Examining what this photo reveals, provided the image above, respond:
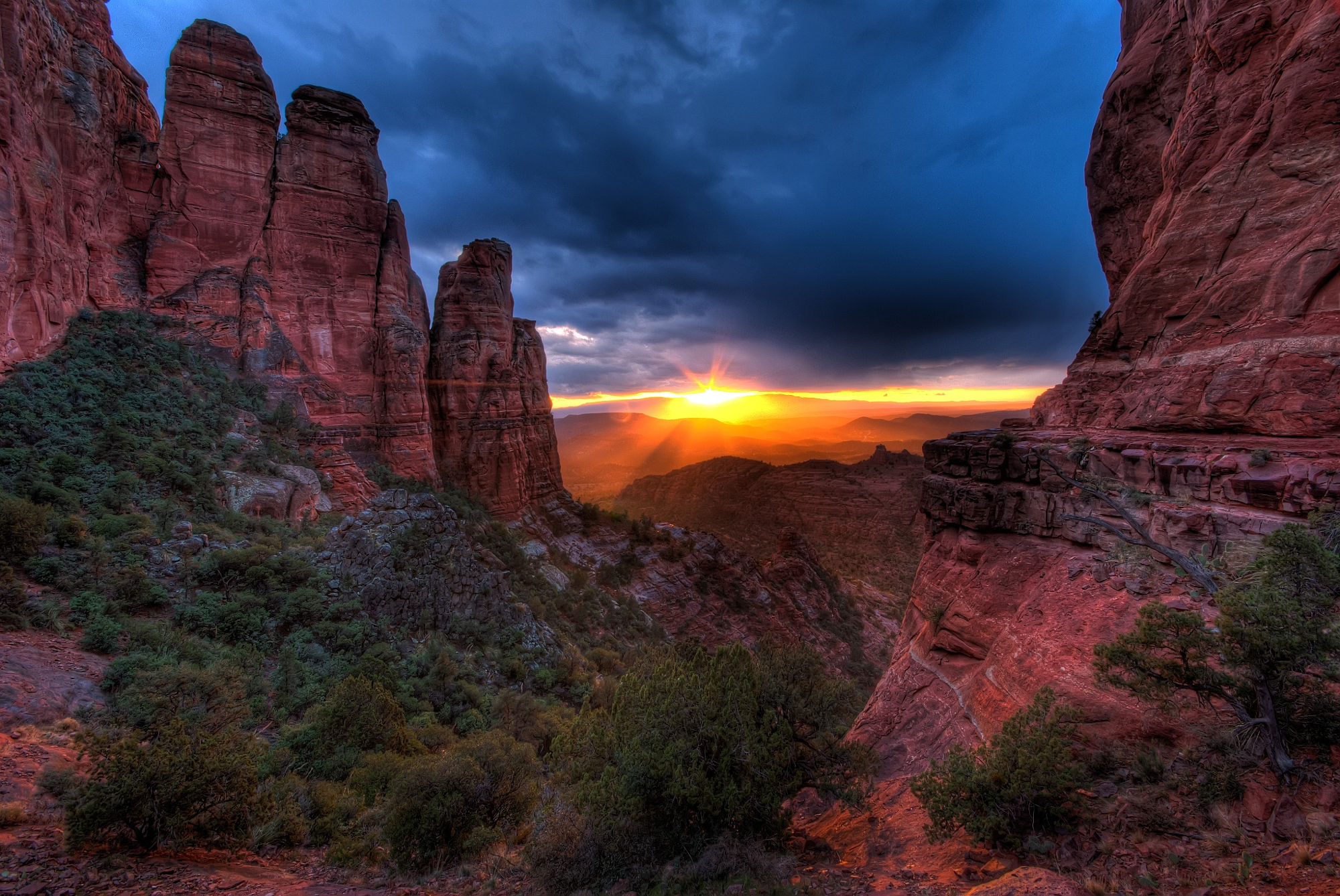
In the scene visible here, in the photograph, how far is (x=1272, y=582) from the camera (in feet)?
16.8

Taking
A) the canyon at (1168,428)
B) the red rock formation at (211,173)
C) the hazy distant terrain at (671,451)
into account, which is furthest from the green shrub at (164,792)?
the hazy distant terrain at (671,451)

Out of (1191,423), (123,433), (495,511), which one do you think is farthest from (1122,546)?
(495,511)

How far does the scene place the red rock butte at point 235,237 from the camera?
586 inches

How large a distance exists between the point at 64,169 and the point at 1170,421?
3478 cm

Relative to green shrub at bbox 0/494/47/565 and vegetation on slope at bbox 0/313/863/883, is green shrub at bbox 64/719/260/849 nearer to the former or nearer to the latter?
vegetation on slope at bbox 0/313/863/883

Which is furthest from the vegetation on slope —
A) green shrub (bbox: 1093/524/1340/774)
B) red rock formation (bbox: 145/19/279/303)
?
green shrub (bbox: 1093/524/1340/774)

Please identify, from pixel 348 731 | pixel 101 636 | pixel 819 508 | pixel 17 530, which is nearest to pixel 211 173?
pixel 17 530

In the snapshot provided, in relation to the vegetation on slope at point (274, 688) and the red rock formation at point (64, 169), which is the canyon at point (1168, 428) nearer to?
the vegetation on slope at point (274, 688)

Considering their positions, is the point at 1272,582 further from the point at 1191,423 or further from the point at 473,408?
the point at 473,408

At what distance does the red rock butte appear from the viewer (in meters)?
14.9

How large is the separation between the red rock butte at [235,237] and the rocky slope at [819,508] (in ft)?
104

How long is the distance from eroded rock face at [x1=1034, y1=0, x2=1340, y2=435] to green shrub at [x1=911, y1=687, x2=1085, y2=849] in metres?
7.20

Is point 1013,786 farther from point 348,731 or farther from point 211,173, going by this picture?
point 211,173

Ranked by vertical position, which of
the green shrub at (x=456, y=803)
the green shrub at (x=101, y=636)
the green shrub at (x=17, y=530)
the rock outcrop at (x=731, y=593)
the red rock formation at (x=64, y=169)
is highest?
the red rock formation at (x=64, y=169)
